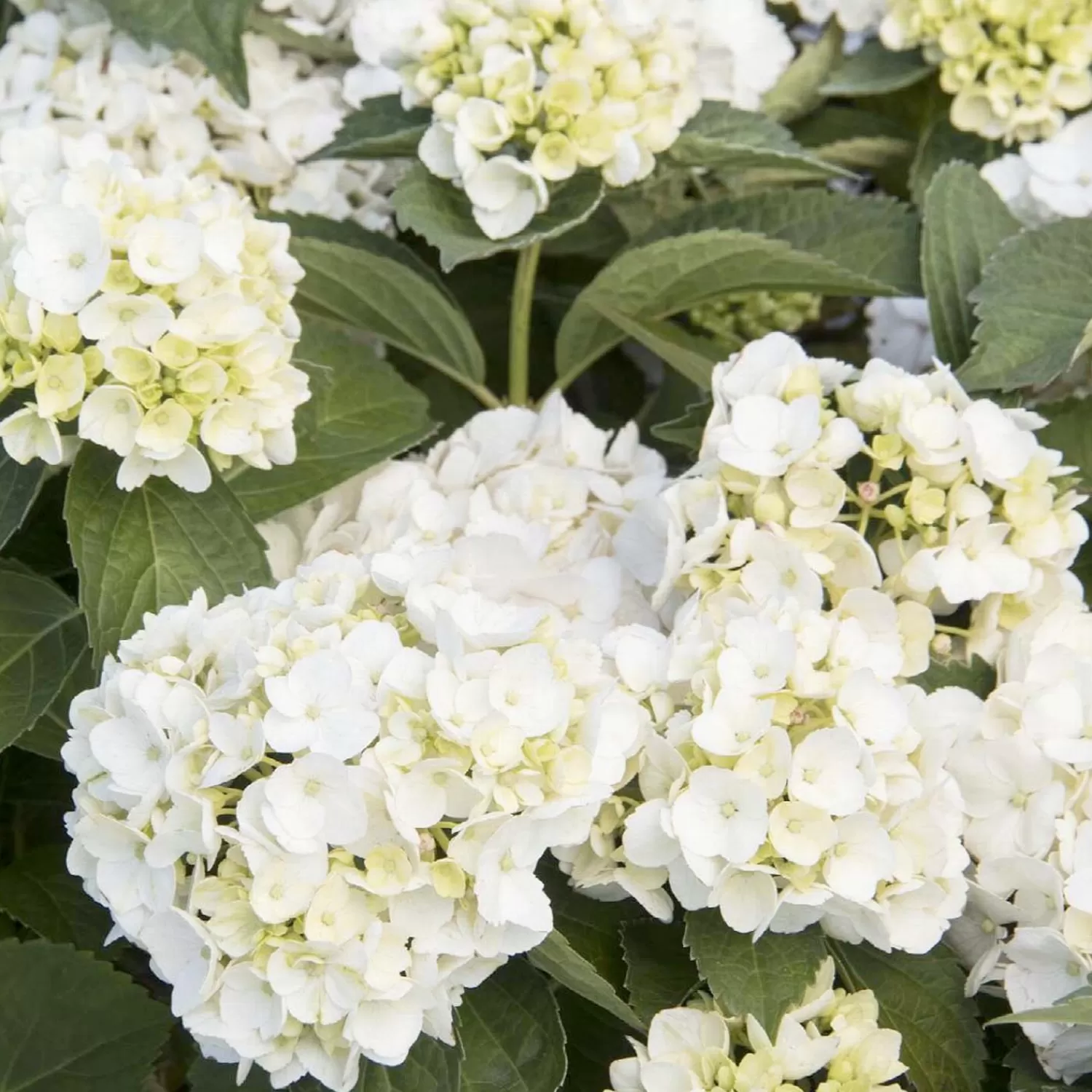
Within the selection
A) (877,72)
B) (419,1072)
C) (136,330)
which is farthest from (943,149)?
(419,1072)

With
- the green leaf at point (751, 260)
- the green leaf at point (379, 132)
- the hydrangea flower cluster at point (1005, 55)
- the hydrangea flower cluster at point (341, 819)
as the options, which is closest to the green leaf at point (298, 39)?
the green leaf at point (379, 132)

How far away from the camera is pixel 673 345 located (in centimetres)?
77

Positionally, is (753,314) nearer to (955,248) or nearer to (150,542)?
(955,248)

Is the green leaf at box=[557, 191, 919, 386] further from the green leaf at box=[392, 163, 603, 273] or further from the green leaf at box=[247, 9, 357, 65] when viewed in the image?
the green leaf at box=[247, 9, 357, 65]

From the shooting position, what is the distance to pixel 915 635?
63 centimetres

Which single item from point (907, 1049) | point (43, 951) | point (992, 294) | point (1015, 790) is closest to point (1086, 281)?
point (992, 294)

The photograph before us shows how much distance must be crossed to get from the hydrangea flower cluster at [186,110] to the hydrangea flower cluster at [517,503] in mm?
224

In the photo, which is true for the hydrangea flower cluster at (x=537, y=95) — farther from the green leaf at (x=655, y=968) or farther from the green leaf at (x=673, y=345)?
the green leaf at (x=655, y=968)

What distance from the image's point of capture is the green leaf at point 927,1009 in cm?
59

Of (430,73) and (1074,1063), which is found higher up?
(430,73)

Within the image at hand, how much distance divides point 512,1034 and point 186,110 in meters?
0.59

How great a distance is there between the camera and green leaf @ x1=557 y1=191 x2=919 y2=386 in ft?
2.52

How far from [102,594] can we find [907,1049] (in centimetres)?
42

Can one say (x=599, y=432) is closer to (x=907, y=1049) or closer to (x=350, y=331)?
(x=350, y=331)
